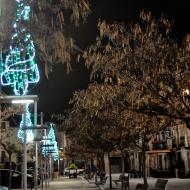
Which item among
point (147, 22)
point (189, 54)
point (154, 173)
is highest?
point (147, 22)

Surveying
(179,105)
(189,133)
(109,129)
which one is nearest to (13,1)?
(179,105)

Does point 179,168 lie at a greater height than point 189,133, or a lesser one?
lesser

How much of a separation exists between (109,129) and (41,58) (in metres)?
16.0

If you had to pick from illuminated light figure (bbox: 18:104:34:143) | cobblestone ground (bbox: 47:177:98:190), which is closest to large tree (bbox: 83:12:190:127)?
illuminated light figure (bbox: 18:104:34:143)

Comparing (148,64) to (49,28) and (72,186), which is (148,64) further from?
(72,186)

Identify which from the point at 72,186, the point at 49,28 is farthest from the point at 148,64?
the point at 72,186

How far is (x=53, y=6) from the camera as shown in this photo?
643 cm

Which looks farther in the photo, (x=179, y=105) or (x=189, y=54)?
(x=179, y=105)

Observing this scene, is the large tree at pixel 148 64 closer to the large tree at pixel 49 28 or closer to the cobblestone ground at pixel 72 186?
the large tree at pixel 49 28

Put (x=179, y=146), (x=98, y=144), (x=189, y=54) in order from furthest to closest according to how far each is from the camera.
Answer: (x=179, y=146)
(x=98, y=144)
(x=189, y=54)

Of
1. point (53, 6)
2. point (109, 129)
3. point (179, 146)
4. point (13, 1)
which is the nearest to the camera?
point (13, 1)

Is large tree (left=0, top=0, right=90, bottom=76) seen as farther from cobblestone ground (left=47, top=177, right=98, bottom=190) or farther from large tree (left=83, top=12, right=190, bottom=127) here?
cobblestone ground (left=47, top=177, right=98, bottom=190)

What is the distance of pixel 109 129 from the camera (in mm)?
22391

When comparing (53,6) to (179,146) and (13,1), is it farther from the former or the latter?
(179,146)
